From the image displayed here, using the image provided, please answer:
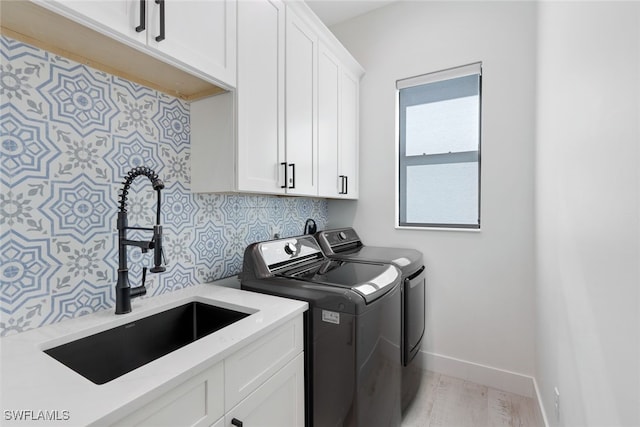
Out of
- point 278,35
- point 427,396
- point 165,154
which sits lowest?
point 427,396

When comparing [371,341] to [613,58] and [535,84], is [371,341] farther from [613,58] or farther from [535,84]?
[535,84]

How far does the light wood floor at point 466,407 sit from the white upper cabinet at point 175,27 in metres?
2.14

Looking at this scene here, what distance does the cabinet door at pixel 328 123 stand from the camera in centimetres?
199

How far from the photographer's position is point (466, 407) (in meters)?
1.90

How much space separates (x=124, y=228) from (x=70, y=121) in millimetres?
415

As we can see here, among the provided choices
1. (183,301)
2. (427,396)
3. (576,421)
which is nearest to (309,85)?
(183,301)

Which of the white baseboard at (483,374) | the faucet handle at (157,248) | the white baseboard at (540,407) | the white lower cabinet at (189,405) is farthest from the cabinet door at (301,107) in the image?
the white baseboard at (540,407)

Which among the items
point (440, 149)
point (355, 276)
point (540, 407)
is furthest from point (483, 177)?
point (540, 407)

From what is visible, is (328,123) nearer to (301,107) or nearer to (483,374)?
(301,107)

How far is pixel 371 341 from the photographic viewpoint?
1290mm

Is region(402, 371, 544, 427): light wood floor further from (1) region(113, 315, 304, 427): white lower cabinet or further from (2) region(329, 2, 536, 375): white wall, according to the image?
(1) region(113, 315, 304, 427): white lower cabinet

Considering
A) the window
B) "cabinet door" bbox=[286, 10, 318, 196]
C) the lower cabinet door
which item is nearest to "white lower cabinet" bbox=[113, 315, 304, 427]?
the lower cabinet door

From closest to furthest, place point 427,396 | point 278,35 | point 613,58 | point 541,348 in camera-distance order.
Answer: point 613,58 → point 278,35 → point 541,348 → point 427,396

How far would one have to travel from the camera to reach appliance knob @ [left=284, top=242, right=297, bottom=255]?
5.56 ft
